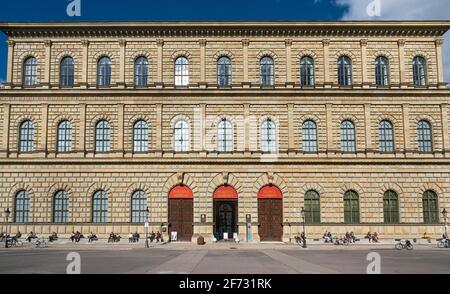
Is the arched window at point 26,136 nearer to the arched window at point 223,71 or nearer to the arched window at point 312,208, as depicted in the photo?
the arched window at point 223,71

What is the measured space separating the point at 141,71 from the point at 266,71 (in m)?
12.4

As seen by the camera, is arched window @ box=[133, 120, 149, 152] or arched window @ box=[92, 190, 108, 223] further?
arched window @ box=[133, 120, 149, 152]

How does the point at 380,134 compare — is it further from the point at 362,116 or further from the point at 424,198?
the point at 424,198

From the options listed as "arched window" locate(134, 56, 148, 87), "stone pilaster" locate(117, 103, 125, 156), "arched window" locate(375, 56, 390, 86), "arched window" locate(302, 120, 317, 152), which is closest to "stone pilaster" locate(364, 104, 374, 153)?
"arched window" locate(375, 56, 390, 86)

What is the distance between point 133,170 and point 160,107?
21.6 ft

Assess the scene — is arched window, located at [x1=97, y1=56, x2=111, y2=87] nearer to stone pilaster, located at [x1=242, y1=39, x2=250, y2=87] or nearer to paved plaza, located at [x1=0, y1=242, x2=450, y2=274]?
stone pilaster, located at [x1=242, y1=39, x2=250, y2=87]

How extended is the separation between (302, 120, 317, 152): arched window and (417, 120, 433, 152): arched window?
10.1 metres

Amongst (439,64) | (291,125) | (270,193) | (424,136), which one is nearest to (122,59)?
(291,125)

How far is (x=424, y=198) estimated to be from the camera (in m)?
44.2

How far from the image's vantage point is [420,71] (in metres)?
46.5

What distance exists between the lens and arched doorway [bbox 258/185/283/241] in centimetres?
4375

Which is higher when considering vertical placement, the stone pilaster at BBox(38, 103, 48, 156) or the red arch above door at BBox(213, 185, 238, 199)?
the stone pilaster at BBox(38, 103, 48, 156)

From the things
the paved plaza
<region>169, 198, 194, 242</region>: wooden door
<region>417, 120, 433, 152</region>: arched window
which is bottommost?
the paved plaza
